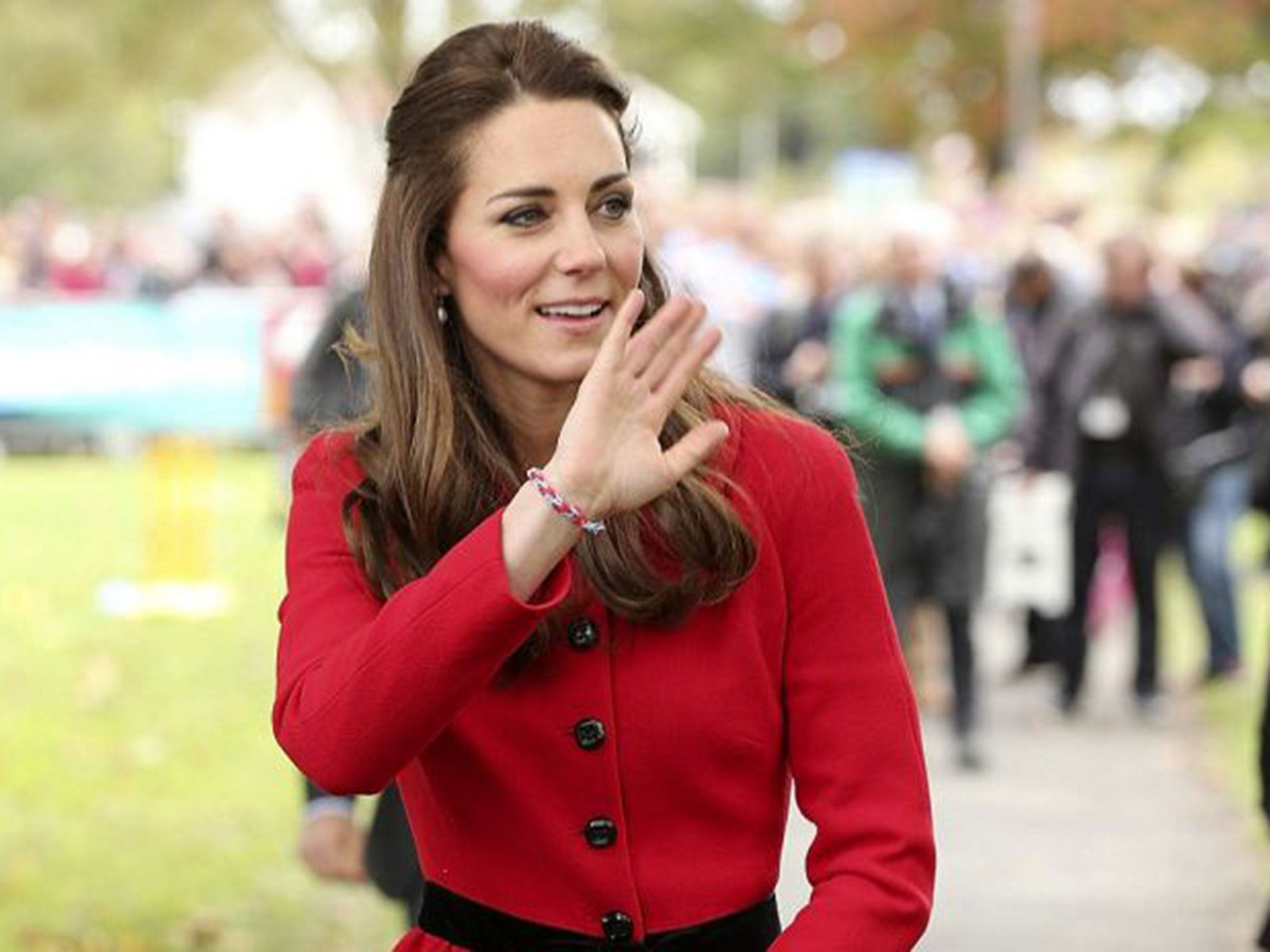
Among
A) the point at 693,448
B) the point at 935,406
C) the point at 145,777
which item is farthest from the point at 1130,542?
the point at 693,448

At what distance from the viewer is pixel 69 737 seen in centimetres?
1105

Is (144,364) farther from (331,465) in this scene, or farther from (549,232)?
(549,232)

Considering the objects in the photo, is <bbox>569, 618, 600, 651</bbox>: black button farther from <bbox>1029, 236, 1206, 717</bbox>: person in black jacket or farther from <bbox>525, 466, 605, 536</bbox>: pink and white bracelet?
<bbox>1029, 236, 1206, 717</bbox>: person in black jacket

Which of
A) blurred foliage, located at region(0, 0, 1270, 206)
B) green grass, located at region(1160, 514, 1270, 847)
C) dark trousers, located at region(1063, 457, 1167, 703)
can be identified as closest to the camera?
green grass, located at region(1160, 514, 1270, 847)

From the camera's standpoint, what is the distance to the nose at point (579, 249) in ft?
9.51

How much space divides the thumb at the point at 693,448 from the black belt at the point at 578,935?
0.53m

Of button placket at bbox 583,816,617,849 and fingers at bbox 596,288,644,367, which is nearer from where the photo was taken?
fingers at bbox 596,288,644,367

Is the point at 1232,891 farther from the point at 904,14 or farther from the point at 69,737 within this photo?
the point at 904,14

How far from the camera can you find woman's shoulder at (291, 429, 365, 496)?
120 inches

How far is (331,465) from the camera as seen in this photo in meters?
3.08

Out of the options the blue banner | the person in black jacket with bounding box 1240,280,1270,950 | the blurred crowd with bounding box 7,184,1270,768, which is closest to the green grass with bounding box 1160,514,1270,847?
the blurred crowd with bounding box 7,184,1270,768

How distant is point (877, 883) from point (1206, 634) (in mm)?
10689

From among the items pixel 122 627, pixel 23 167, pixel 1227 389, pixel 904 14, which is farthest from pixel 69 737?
pixel 23 167

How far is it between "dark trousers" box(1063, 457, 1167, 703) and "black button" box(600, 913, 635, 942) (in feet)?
30.9
